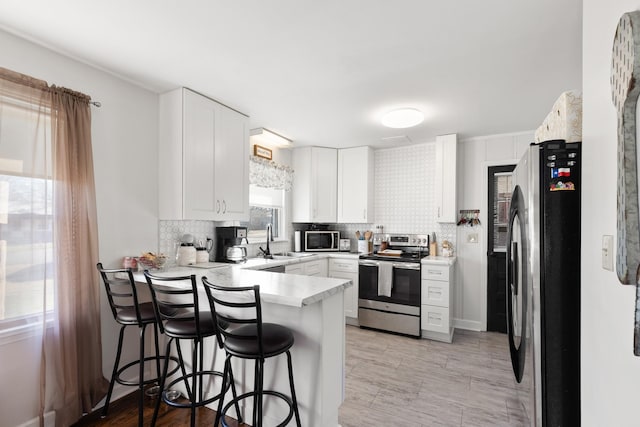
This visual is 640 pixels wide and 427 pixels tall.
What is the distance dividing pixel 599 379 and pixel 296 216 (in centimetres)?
388

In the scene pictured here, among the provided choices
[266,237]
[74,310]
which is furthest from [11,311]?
[266,237]

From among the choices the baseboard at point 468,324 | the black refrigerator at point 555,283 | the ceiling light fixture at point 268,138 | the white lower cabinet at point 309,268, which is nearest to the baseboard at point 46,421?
the white lower cabinet at point 309,268

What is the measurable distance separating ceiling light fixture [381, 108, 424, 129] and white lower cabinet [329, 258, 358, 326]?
1.87 meters

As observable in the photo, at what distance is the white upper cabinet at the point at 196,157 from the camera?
2693 mm

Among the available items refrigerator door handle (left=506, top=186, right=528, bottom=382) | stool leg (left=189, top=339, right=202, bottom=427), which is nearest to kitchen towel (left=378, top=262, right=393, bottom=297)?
refrigerator door handle (left=506, top=186, right=528, bottom=382)

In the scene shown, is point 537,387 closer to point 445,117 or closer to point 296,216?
point 445,117

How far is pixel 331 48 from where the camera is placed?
2.05 metres

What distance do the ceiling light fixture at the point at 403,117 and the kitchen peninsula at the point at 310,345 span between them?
6.29 ft

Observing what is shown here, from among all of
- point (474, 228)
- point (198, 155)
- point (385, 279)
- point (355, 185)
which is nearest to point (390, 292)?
point (385, 279)

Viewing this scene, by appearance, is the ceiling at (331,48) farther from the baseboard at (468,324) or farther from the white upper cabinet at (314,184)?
the baseboard at (468,324)

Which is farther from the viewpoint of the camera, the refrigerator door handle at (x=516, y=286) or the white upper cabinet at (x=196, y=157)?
the white upper cabinet at (x=196, y=157)

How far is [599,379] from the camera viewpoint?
1093mm

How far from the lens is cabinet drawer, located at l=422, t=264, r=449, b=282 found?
3.69 meters

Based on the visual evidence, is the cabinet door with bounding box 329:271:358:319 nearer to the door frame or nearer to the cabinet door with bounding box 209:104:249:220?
the door frame
